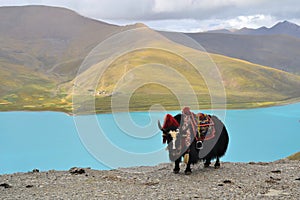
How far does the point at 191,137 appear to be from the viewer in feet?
37.4

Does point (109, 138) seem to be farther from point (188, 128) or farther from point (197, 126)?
point (188, 128)

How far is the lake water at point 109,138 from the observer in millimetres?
43469

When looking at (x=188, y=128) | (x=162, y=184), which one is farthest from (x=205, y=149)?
(x=162, y=184)

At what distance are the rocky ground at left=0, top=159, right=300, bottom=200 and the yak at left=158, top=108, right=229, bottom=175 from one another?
0.56m

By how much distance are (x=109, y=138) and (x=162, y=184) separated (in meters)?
20.7

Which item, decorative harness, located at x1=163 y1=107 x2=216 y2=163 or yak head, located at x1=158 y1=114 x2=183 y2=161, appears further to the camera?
decorative harness, located at x1=163 y1=107 x2=216 y2=163

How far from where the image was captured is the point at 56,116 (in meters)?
92.9

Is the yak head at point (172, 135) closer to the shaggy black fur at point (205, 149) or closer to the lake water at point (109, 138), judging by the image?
the shaggy black fur at point (205, 149)

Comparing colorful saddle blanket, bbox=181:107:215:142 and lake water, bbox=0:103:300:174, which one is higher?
lake water, bbox=0:103:300:174

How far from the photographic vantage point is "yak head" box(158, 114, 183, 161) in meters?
11.0

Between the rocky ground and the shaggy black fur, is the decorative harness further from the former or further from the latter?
the rocky ground

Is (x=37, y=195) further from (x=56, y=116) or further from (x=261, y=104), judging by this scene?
(x=261, y=104)

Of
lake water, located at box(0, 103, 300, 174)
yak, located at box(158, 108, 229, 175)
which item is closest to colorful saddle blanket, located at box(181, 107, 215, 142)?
yak, located at box(158, 108, 229, 175)

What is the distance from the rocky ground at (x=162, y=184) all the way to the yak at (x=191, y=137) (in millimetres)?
564
